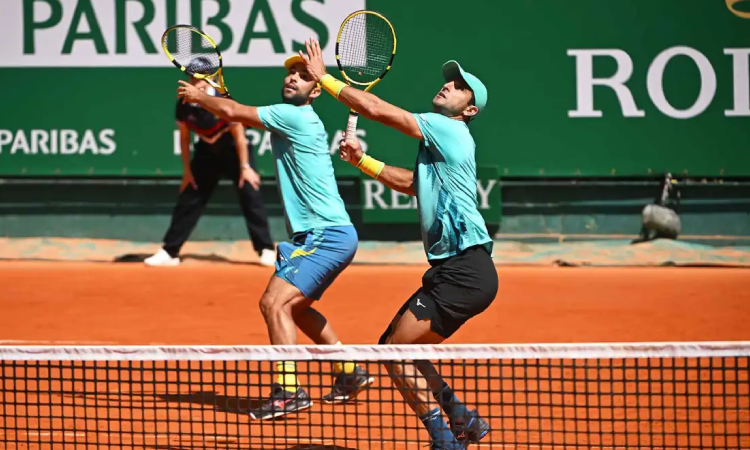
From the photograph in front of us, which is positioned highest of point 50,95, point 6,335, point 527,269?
point 50,95

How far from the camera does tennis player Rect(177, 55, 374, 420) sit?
4801 millimetres

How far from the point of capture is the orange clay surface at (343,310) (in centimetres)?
A: 534

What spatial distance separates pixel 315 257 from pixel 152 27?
5762mm

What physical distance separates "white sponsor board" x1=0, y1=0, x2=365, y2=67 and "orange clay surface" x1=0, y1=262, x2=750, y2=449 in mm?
1922

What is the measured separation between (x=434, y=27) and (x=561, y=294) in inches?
121

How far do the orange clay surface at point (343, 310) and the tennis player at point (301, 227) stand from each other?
1.27 feet

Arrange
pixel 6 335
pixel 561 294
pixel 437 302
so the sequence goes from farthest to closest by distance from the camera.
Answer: pixel 561 294 < pixel 6 335 < pixel 437 302

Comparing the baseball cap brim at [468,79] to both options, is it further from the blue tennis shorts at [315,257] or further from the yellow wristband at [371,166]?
the blue tennis shorts at [315,257]

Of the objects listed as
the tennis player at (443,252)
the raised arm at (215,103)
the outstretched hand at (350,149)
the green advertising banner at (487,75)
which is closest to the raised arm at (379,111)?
the tennis player at (443,252)

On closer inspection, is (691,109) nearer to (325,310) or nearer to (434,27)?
(434,27)

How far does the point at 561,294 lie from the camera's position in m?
8.14

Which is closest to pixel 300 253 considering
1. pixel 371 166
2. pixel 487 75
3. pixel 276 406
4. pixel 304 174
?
pixel 304 174

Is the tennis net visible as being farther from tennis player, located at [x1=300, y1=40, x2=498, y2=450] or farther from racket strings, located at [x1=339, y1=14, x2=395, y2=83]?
racket strings, located at [x1=339, y1=14, x2=395, y2=83]

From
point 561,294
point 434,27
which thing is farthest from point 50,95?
point 561,294
